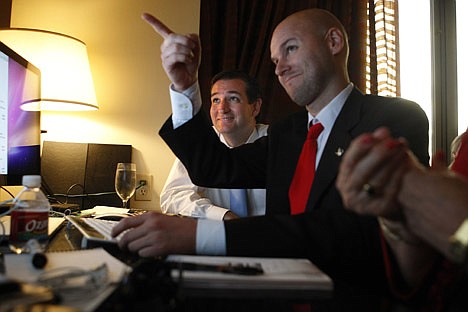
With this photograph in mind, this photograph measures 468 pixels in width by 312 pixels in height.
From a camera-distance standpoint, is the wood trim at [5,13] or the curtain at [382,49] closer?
the wood trim at [5,13]

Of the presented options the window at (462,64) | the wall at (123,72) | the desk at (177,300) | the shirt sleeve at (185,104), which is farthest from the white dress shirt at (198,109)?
the window at (462,64)

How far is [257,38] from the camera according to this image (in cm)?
238

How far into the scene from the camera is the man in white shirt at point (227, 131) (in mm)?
1959

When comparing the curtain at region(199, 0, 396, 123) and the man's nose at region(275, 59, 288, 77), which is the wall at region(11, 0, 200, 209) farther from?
the man's nose at region(275, 59, 288, 77)

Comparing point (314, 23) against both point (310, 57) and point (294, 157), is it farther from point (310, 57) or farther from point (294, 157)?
point (294, 157)

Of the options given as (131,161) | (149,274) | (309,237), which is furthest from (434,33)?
(149,274)

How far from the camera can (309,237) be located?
77 centimetres

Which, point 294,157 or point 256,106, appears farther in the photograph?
point 256,106

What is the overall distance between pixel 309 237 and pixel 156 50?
5.57 feet

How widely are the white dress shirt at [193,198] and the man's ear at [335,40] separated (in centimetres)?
90

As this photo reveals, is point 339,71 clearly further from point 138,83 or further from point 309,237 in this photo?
point 138,83

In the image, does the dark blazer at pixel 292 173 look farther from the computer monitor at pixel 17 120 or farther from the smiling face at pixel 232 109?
the smiling face at pixel 232 109

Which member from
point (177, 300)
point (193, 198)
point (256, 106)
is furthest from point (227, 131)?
point (177, 300)

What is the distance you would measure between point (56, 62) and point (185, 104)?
0.99 meters
